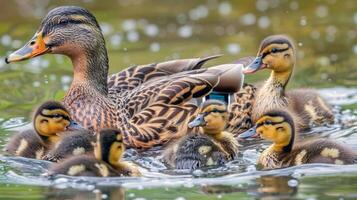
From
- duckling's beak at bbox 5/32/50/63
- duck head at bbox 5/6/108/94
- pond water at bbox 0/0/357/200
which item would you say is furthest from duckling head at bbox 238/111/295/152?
duckling's beak at bbox 5/32/50/63

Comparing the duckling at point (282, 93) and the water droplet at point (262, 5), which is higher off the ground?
the water droplet at point (262, 5)

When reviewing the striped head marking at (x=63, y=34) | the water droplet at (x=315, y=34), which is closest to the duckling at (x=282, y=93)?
the striped head marking at (x=63, y=34)

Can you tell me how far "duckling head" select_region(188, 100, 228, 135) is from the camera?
914 centimetres

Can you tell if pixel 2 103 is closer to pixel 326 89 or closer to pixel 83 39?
pixel 83 39

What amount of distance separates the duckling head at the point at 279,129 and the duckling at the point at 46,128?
1.60m

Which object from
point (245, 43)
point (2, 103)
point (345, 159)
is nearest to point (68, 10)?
point (2, 103)

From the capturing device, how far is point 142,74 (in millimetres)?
10398

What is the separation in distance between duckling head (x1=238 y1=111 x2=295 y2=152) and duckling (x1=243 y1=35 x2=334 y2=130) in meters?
1.41

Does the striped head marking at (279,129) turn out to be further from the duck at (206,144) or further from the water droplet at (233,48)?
the water droplet at (233,48)

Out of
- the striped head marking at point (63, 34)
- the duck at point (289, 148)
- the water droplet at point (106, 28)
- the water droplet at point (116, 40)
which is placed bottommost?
the duck at point (289, 148)

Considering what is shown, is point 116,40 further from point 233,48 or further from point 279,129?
point 279,129

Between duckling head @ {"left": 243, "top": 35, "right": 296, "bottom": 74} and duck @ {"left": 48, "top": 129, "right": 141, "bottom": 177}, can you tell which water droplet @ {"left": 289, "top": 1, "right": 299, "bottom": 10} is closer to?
duckling head @ {"left": 243, "top": 35, "right": 296, "bottom": 74}

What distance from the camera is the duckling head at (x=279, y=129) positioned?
28.9ft

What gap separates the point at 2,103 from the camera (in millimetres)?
11516
